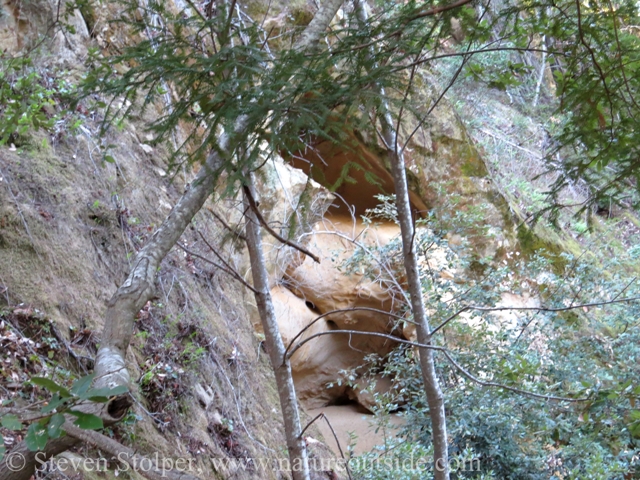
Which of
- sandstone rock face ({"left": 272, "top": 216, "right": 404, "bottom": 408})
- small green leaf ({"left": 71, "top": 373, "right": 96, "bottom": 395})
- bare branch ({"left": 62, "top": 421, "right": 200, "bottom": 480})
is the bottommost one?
bare branch ({"left": 62, "top": 421, "right": 200, "bottom": 480})

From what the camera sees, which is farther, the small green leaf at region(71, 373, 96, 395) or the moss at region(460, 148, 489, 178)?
the moss at region(460, 148, 489, 178)

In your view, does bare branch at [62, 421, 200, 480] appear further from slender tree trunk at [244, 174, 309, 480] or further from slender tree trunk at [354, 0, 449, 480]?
slender tree trunk at [354, 0, 449, 480]

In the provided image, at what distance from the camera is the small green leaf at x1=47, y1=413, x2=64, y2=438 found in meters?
1.14

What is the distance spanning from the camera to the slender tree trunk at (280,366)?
2773 mm

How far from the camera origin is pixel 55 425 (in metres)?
1.15

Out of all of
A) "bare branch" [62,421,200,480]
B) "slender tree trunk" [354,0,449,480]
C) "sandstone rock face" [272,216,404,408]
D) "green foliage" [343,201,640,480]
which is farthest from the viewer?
"sandstone rock face" [272,216,404,408]

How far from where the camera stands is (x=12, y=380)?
262 centimetres

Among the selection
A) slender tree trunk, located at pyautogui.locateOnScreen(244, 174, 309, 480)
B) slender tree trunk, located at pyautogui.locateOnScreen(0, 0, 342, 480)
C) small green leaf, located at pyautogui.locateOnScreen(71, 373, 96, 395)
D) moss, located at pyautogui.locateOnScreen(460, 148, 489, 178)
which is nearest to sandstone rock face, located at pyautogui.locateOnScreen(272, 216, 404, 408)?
moss, located at pyautogui.locateOnScreen(460, 148, 489, 178)

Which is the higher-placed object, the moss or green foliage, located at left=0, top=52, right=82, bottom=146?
the moss

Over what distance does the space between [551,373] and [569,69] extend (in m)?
3.45

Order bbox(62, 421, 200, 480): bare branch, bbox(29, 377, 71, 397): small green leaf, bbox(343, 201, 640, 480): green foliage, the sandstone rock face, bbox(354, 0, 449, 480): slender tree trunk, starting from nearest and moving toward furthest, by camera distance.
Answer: bbox(29, 377, 71, 397): small green leaf < bbox(62, 421, 200, 480): bare branch < bbox(354, 0, 449, 480): slender tree trunk < bbox(343, 201, 640, 480): green foliage < the sandstone rock face

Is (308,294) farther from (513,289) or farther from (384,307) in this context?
(513,289)

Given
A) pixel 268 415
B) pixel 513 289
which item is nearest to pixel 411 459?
pixel 268 415

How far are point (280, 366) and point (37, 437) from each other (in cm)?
179
